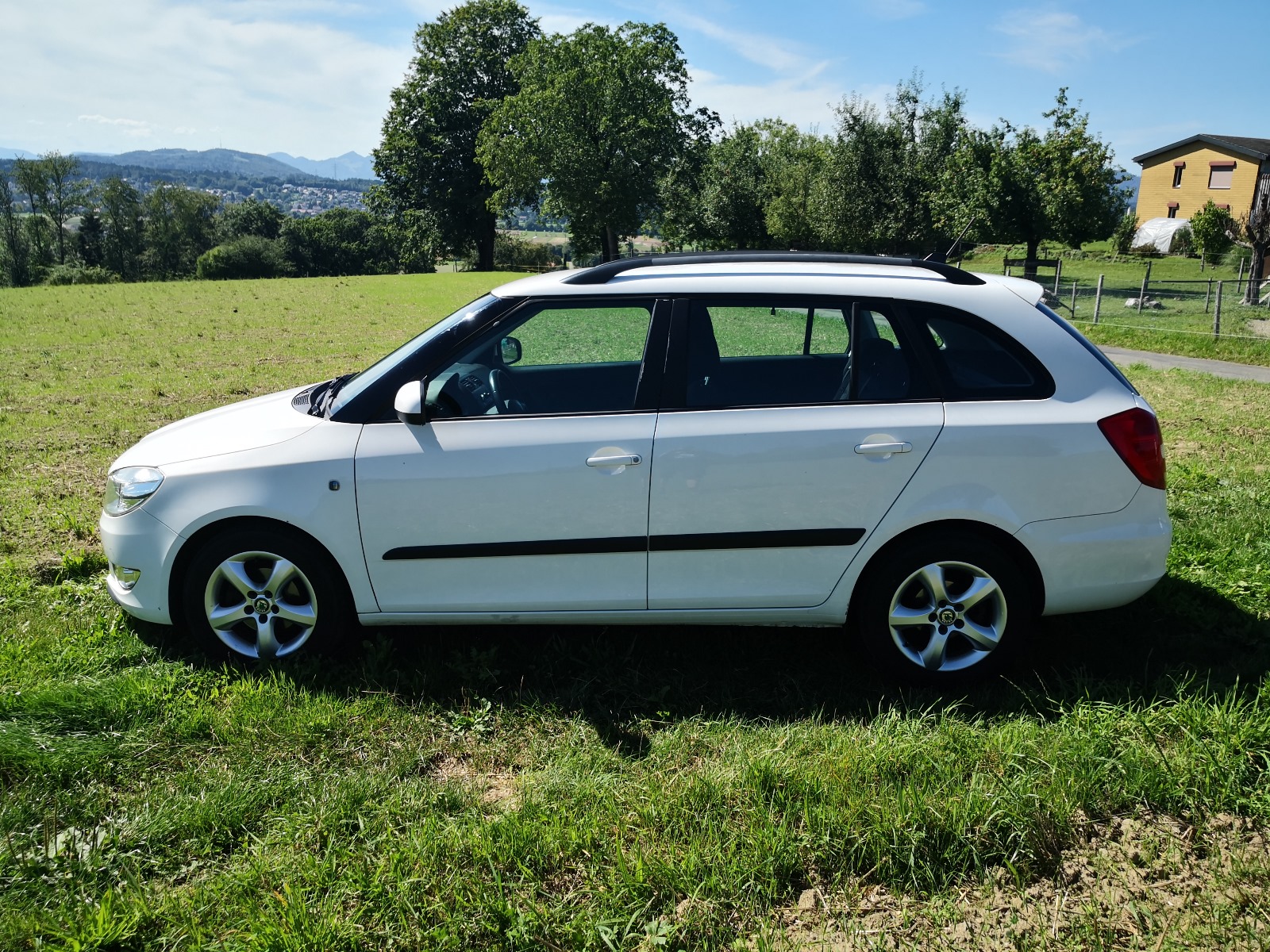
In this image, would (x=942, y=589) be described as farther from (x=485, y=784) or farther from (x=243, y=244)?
(x=243, y=244)

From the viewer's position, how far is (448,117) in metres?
60.4

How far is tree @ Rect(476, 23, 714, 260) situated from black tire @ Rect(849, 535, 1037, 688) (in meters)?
48.1

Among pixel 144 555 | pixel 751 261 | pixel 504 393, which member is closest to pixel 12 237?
pixel 144 555

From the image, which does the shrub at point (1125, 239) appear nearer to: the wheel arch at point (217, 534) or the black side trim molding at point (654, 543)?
the black side trim molding at point (654, 543)

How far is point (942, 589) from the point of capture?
3689 mm

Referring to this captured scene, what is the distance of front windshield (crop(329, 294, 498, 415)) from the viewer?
12.9ft

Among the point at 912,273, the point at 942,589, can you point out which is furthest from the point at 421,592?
the point at 912,273

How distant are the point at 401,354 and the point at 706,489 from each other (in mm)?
1591

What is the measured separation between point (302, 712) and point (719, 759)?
1.68 m

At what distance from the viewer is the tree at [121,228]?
85.1 metres

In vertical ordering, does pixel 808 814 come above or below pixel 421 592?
below

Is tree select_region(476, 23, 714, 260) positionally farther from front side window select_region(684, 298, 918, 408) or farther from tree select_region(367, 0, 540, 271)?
front side window select_region(684, 298, 918, 408)

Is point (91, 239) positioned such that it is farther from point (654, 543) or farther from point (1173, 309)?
point (654, 543)

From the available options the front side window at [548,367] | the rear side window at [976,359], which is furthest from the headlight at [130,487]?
the rear side window at [976,359]
